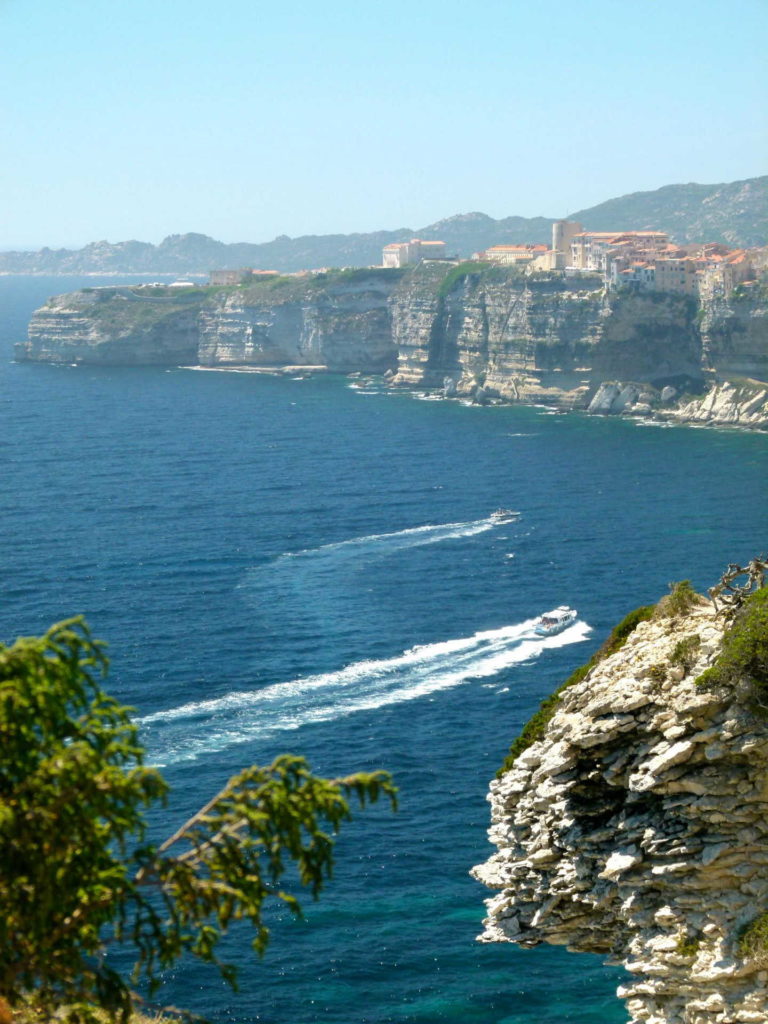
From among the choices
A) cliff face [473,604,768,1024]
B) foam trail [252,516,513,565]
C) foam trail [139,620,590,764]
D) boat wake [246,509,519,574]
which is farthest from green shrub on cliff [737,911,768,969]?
foam trail [252,516,513,565]

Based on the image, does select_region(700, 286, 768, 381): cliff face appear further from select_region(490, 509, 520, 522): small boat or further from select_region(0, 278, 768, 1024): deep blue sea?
select_region(490, 509, 520, 522): small boat

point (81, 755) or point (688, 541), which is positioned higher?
point (81, 755)

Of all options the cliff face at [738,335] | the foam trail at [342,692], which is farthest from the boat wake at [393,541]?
the cliff face at [738,335]

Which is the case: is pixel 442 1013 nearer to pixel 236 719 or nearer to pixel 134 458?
pixel 236 719

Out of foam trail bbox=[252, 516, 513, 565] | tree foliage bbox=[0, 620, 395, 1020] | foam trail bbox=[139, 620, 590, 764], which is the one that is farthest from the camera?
foam trail bbox=[252, 516, 513, 565]

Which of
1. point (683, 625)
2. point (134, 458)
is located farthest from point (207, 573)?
point (683, 625)

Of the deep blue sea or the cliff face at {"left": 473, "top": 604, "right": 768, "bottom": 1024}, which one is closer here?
the cliff face at {"left": 473, "top": 604, "right": 768, "bottom": 1024}
